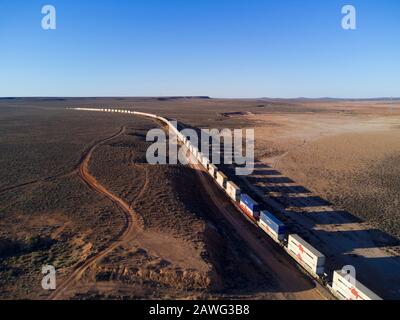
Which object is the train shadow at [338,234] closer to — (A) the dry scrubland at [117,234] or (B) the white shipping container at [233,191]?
(B) the white shipping container at [233,191]

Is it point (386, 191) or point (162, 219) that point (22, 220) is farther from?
point (386, 191)

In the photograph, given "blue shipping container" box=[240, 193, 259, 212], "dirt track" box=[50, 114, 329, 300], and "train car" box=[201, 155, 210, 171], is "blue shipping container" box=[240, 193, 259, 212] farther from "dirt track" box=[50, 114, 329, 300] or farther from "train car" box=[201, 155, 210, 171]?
"train car" box=[201, 155, 210, 171]

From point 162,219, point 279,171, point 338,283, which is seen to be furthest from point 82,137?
point 338,283

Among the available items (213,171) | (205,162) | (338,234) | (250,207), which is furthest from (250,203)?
(205,162)

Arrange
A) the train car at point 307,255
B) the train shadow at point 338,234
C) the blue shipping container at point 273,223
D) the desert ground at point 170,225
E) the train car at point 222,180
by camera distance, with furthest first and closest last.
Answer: the train car at point 222,180, the blue shipping container at point 273,223, the train shadow at point 338,234, the train car at point 307,255, the desert ground at point 170,225

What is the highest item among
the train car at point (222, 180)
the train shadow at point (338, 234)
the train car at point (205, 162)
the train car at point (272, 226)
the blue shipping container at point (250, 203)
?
the train car at point (205, 162)

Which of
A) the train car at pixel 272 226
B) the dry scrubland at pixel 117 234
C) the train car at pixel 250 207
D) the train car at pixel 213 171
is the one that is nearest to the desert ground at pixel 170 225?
the dry scrubland at pixel 117 234

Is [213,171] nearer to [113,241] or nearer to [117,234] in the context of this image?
[117,234]

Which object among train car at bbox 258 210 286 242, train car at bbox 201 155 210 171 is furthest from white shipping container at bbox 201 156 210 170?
train car at bbox 258 210 286 242
